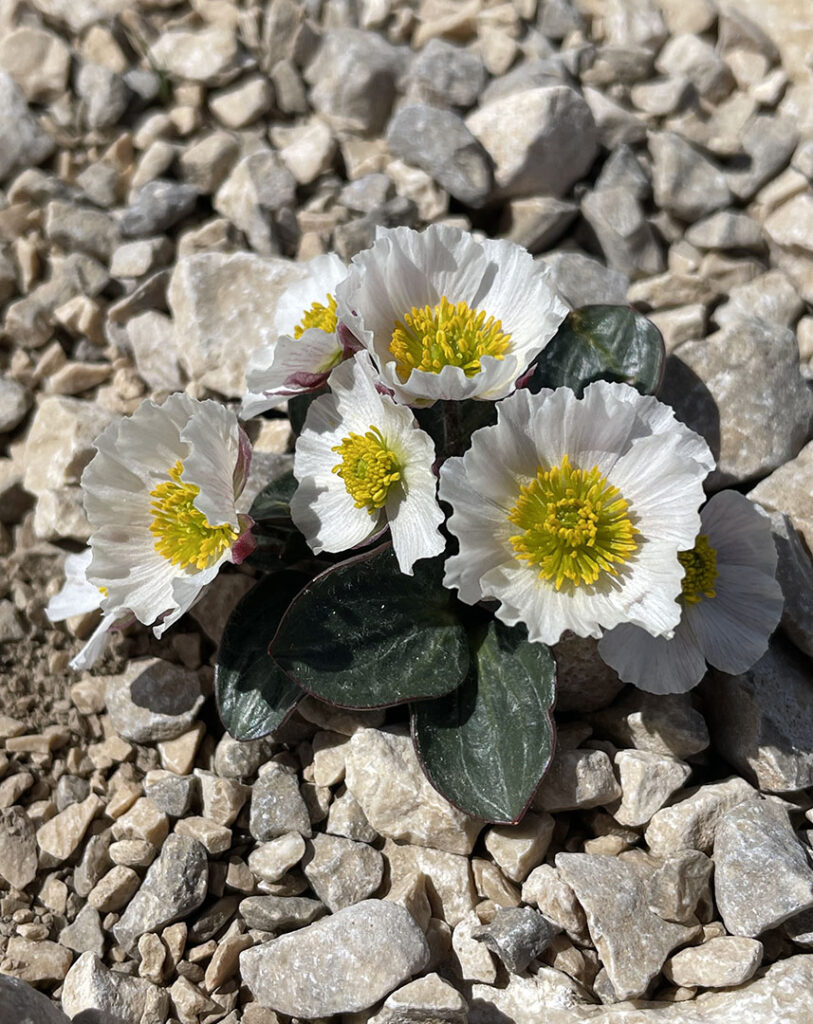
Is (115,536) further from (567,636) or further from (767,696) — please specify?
(767,696)

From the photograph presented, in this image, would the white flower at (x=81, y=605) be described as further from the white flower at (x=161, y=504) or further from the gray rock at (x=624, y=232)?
the gray rock at (x=624, y=232)

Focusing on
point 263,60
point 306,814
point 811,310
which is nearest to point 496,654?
point 306,814

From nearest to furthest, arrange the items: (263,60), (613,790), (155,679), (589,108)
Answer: (613,790) → (155,679) → (589,108) → (263,60)

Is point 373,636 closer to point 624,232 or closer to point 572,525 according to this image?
point 572,525

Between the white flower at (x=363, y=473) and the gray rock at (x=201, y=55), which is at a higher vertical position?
the gray rock at (x=201, y=55)

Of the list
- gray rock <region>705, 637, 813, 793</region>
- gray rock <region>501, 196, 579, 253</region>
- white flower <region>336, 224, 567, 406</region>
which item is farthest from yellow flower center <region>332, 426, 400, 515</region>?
gray rock <region>501, 196, 579, 253</region>

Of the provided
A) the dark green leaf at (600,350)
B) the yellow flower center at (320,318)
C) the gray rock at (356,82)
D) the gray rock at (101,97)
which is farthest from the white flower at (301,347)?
the gray rock at (101,97)
